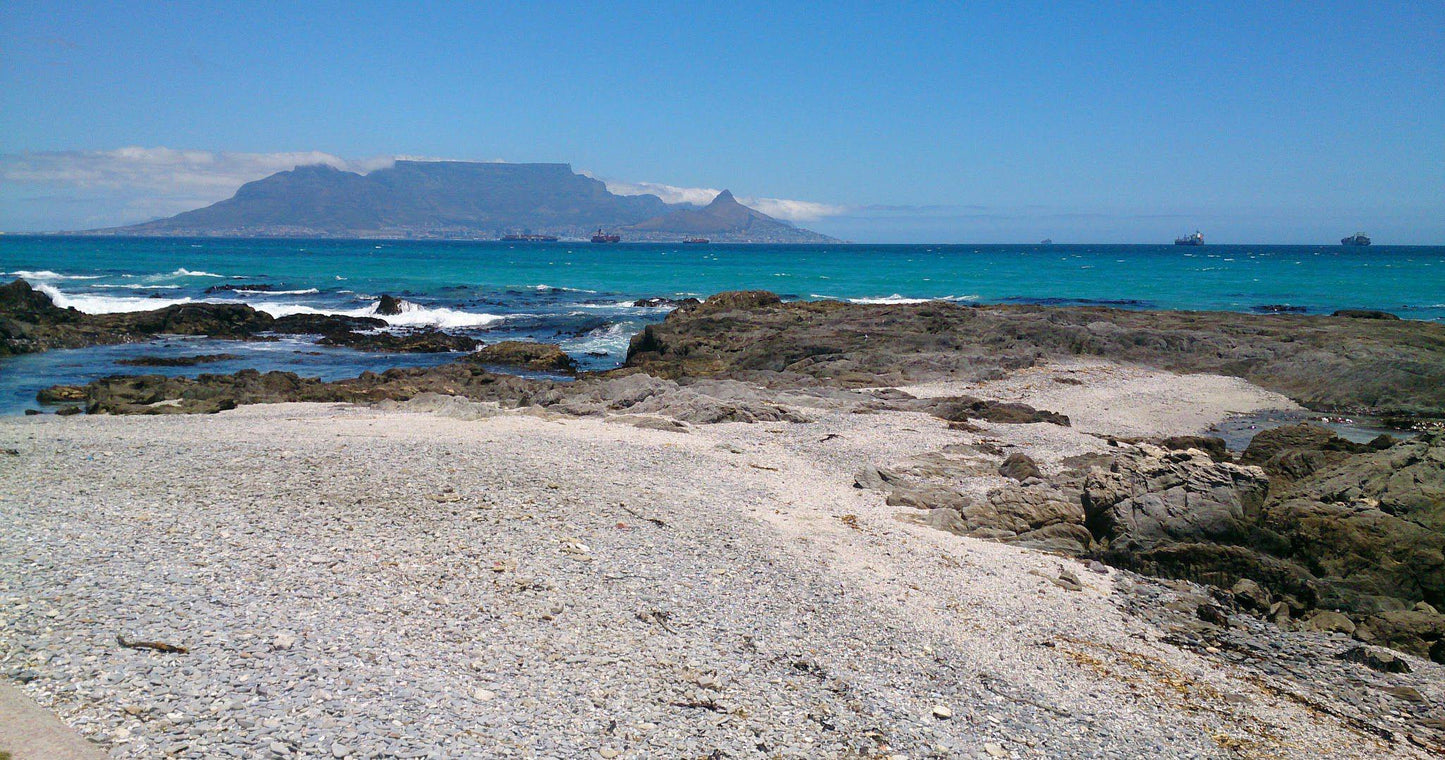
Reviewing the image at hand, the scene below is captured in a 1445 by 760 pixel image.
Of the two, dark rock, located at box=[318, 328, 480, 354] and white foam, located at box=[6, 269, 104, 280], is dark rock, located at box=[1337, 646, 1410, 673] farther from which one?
white foam, located at box=[6, 269, 104, 280]

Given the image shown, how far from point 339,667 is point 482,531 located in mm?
3044

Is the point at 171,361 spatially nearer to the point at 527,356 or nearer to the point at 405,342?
the point at 405,342

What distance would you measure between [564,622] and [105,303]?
44.5 metres

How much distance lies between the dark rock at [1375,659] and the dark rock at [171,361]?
93.2 ft

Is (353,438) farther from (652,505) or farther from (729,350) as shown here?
(729,350)

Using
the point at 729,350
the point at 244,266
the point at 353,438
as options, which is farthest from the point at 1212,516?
the point at 244,266

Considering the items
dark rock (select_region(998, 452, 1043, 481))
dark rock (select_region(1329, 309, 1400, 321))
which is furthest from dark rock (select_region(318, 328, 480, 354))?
dark rock (select_region(1329, 309, 1400, 321))

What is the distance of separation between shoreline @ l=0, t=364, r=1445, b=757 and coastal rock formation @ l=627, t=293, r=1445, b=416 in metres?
12.2

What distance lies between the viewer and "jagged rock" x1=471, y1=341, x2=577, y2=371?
2705cm

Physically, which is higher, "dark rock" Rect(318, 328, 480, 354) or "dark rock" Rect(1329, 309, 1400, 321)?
"dark rock" Rect(1329, 309, 1400, 321)

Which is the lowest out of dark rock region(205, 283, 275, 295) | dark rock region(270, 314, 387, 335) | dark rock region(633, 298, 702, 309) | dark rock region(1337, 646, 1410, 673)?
dark rock region(1337, 646, 1410, 673)

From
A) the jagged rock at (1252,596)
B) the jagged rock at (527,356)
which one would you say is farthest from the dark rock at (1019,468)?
the jagged rock at (527,356)

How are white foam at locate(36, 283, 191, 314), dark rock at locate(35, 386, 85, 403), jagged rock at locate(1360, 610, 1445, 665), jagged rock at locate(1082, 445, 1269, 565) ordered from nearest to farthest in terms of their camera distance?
1. jagged rock at locate(1360, 610, 1445, 665)
2. jagged rock at locate(1082, 445, 1269, 565)
3. dark rock at locate(35, 386, 85, 403)
4. white foam at locate(36, 283, 191, 314)

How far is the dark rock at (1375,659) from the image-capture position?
25.9ft
